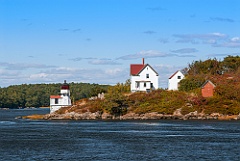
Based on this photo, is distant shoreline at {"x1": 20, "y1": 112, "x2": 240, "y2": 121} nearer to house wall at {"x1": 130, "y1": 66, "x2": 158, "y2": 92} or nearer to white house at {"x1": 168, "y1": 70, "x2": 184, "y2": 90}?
house wall at {"x1": 130, "y1": 66, "x2": 158, "y2": 92}

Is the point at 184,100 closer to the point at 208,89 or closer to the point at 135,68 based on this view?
the point at 208,89

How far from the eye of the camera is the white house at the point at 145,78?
11075cm

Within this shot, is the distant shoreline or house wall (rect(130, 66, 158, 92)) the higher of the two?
house wall (rect(130, 66, 158, 92))

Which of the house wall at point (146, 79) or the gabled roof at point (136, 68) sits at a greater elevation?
the gabled roof at point (136, 68)

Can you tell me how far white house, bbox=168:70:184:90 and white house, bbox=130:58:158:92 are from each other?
10.3 ft

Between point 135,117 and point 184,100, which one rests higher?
point 184,100

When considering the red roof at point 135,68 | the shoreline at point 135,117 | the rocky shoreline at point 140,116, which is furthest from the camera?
the red roof at point 135,68

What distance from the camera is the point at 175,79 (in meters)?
110

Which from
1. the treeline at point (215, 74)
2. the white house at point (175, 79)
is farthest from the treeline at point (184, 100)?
the white house at point (175, 79)

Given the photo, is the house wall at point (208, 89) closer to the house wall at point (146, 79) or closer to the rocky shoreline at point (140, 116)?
the rocky shoreline at point (140, 116)

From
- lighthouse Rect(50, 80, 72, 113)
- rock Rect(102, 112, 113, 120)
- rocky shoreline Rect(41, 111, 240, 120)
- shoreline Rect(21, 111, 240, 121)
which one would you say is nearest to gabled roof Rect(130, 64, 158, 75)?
rocky shoreline Rect(41, 111, 240, 120)

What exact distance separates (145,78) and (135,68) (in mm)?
3602

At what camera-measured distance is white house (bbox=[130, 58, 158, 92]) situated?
363 feet

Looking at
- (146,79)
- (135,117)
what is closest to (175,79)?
(146,79)
